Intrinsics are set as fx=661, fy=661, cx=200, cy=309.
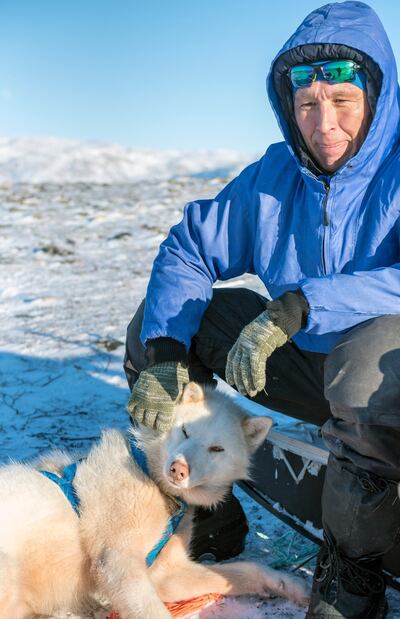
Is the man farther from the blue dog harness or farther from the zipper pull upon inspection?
the blue dog harness

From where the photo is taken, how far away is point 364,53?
7.62 feet

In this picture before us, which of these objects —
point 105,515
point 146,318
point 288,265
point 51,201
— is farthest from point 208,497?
point 51,201

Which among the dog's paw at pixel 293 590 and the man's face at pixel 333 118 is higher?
the man's face at pixel 333 118

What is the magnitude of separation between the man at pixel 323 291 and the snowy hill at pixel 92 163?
2383 centimetres

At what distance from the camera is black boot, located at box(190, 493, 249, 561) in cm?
265

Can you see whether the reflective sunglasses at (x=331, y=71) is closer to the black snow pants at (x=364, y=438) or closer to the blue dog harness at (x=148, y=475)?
the black snow pants at (x=364, y=438)

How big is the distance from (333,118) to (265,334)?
88cm

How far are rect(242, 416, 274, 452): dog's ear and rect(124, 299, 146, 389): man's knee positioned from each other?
49 centimetres

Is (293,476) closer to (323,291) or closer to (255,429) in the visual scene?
(255,429)

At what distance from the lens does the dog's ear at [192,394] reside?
99.7 inches

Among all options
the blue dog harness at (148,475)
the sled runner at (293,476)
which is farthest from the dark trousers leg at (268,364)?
the blue dog harness at (148,475)

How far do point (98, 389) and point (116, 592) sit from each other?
2.12 m

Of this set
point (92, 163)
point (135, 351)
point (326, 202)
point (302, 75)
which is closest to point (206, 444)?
point (135, 351)

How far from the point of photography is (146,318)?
8.52 feet
